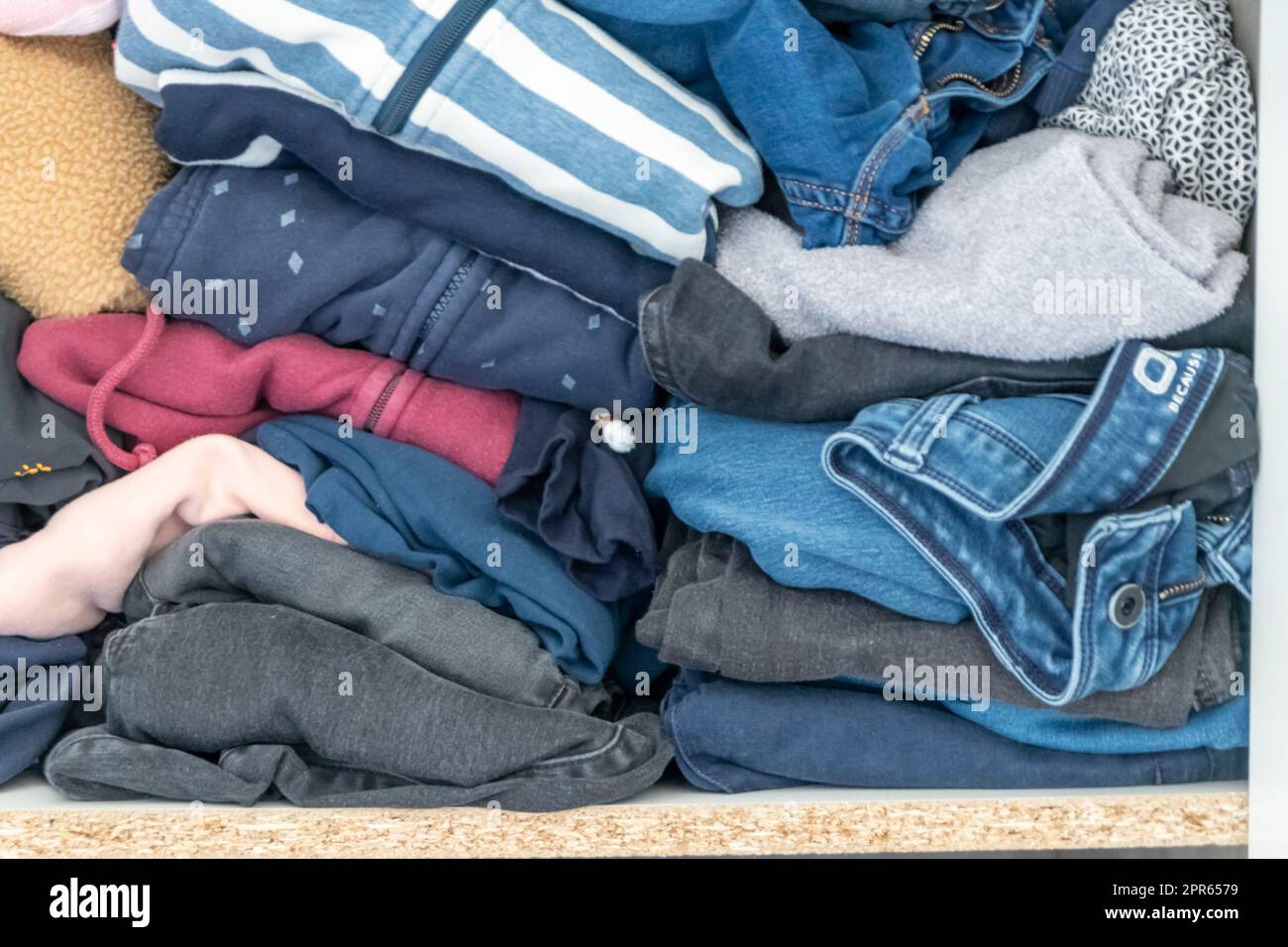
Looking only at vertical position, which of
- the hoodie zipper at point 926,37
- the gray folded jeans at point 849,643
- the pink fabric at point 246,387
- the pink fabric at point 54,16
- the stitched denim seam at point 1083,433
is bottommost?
the gray folded jeans at point 849,643

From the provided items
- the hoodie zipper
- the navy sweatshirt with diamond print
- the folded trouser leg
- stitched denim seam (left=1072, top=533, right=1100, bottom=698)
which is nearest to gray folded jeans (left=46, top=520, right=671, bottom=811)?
the folded trouser leg

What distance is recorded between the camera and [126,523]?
743 millimetres

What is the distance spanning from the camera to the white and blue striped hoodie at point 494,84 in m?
0.66

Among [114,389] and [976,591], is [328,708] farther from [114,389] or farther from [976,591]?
[976,591]

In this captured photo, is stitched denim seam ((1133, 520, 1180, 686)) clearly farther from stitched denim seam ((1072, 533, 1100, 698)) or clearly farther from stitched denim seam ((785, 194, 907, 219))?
stitched denim seam ((785, 194, 907, 219))

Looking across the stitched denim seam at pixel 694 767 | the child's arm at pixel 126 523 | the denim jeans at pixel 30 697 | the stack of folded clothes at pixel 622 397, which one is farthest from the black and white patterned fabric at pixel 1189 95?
the denim jeans at pixel 30 697

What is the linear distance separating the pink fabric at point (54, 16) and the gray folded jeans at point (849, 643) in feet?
1.66

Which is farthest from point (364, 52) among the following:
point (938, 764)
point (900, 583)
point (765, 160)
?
point (938, 764)

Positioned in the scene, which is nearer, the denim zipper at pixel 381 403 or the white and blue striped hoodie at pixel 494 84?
the white and blue striped hoodie at pixel 494 84

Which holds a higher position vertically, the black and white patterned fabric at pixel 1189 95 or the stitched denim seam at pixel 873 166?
the black and white patterned fabric at pixel 1189 95

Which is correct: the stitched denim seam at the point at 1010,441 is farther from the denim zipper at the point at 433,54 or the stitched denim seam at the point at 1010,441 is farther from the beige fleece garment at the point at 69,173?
the beige fleece garment at the point at 69,173

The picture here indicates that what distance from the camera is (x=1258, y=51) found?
2.26 feet

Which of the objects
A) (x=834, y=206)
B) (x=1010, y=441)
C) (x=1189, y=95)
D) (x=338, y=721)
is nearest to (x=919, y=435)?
(x=1010, y=441)
